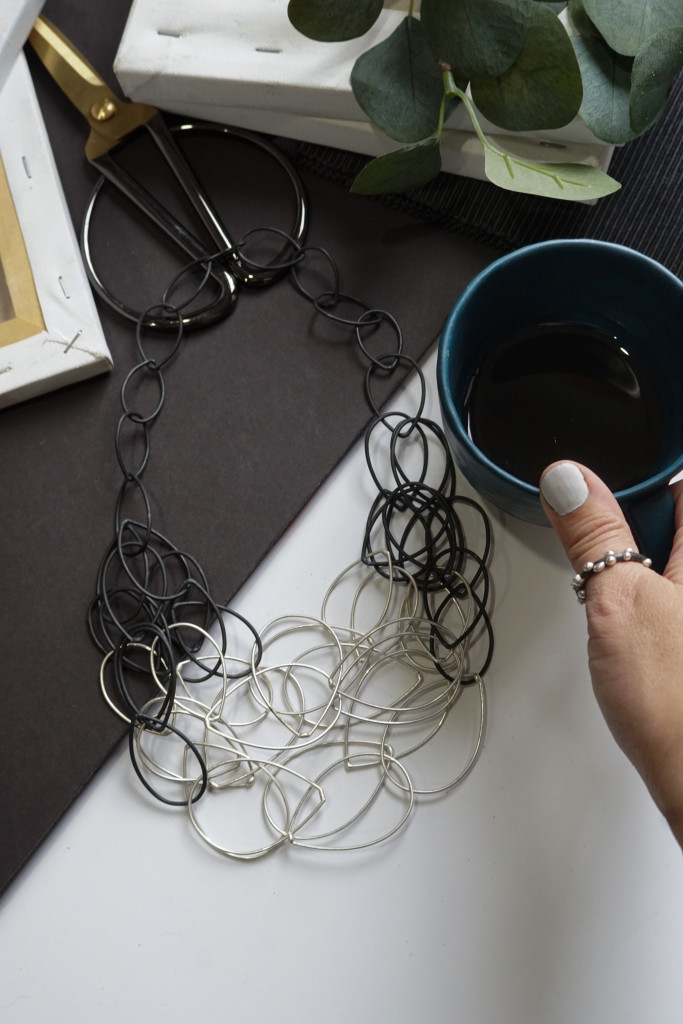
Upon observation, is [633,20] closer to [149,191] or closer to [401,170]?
[401,170]

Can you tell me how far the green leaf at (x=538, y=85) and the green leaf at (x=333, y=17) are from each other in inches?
2.8

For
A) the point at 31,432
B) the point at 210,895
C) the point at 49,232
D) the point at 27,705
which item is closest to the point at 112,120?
the point at 49,232

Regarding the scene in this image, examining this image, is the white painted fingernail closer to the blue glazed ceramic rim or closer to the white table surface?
the blue glazed ceramic rim

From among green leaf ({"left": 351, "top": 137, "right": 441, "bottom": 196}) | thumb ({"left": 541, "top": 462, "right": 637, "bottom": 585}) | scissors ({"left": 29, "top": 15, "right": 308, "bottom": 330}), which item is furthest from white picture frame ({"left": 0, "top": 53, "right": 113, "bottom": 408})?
thumb ({"left": 541, "top": 462, "right": 637, "bottom": 585})

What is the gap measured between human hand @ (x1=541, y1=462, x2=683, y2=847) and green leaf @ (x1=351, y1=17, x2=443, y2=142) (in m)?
0.23

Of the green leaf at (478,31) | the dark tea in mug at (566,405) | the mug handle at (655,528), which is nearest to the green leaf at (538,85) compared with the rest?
the green leaf at (478,31)

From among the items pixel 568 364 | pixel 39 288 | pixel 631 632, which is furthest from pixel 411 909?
pixel 39 288

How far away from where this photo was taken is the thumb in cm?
37

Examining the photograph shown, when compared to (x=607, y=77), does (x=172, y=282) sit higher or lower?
lower

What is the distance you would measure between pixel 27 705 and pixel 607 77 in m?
0.46

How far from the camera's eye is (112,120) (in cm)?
54

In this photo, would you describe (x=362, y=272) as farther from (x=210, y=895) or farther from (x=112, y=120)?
(x=210, y=895)

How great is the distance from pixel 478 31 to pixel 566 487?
24 cm

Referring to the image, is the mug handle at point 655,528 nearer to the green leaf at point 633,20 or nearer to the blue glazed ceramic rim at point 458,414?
the blue glazed ceramic rim at point 458,414
